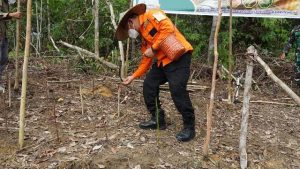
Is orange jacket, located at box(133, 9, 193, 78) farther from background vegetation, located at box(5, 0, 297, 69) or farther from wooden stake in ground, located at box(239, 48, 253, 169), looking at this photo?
background vegetation, located at box(5, 0, 297, 69)

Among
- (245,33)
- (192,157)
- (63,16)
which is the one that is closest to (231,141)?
(192,157)

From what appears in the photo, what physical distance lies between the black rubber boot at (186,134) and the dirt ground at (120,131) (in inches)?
2.5

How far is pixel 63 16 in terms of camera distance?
29.2 feet

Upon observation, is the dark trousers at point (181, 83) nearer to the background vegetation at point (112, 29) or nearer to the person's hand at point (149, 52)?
the person's hand at point (149, 52)

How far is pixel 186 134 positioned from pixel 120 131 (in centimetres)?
78

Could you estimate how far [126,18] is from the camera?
428 cm

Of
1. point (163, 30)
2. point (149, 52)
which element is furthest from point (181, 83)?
point (163, 30)

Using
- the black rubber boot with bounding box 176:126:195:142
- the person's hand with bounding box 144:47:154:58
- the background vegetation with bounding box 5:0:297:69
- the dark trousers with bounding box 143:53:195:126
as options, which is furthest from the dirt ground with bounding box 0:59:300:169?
the background vegetation with bounding box 5:0:297:69

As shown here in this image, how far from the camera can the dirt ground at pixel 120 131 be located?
4035mm

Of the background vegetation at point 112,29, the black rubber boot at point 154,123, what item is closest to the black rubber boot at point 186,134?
the black rubber boot at point 154,123

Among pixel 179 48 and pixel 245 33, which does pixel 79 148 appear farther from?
pixel 245 33

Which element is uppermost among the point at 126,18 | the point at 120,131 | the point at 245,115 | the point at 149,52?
the point at 126,18

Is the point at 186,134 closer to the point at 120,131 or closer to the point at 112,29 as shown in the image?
the point at 120,131

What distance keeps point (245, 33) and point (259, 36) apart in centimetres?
32
